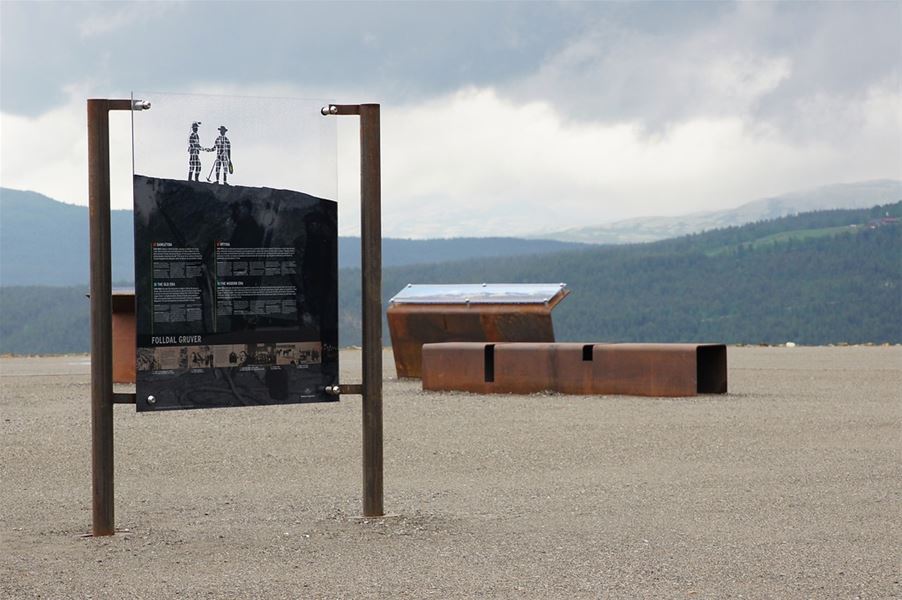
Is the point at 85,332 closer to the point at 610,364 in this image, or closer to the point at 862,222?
the point at 862,222

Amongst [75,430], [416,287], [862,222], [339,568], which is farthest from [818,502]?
[862,222]

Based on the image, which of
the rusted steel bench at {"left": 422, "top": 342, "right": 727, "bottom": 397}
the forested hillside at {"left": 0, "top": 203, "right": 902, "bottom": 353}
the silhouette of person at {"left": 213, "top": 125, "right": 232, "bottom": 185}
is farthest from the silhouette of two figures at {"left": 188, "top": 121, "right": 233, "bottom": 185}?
the forested hillside at {"left": 0, "top": 203, "right": 902, "bottom": 353}

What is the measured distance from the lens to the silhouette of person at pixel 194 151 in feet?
25.8

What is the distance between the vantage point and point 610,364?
16.9 m

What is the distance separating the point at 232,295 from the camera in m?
7.96

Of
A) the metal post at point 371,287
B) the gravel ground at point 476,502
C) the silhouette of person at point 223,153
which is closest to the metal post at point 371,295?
the metal post at point 371,287

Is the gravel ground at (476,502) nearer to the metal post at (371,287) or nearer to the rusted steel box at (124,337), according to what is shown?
the metal post at (371,287)

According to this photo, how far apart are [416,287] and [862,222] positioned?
92.4 metres

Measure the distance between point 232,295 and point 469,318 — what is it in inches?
468

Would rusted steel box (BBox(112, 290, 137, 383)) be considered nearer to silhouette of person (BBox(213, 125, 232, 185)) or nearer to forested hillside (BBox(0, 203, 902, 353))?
silhouette of person (BBox(213, 125, 232, 185))

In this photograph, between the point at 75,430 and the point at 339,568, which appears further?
the point at 75,430

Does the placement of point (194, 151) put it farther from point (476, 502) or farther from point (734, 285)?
point (734, 285)

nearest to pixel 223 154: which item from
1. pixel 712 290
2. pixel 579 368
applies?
pixel 579 368

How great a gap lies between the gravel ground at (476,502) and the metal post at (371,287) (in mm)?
270
